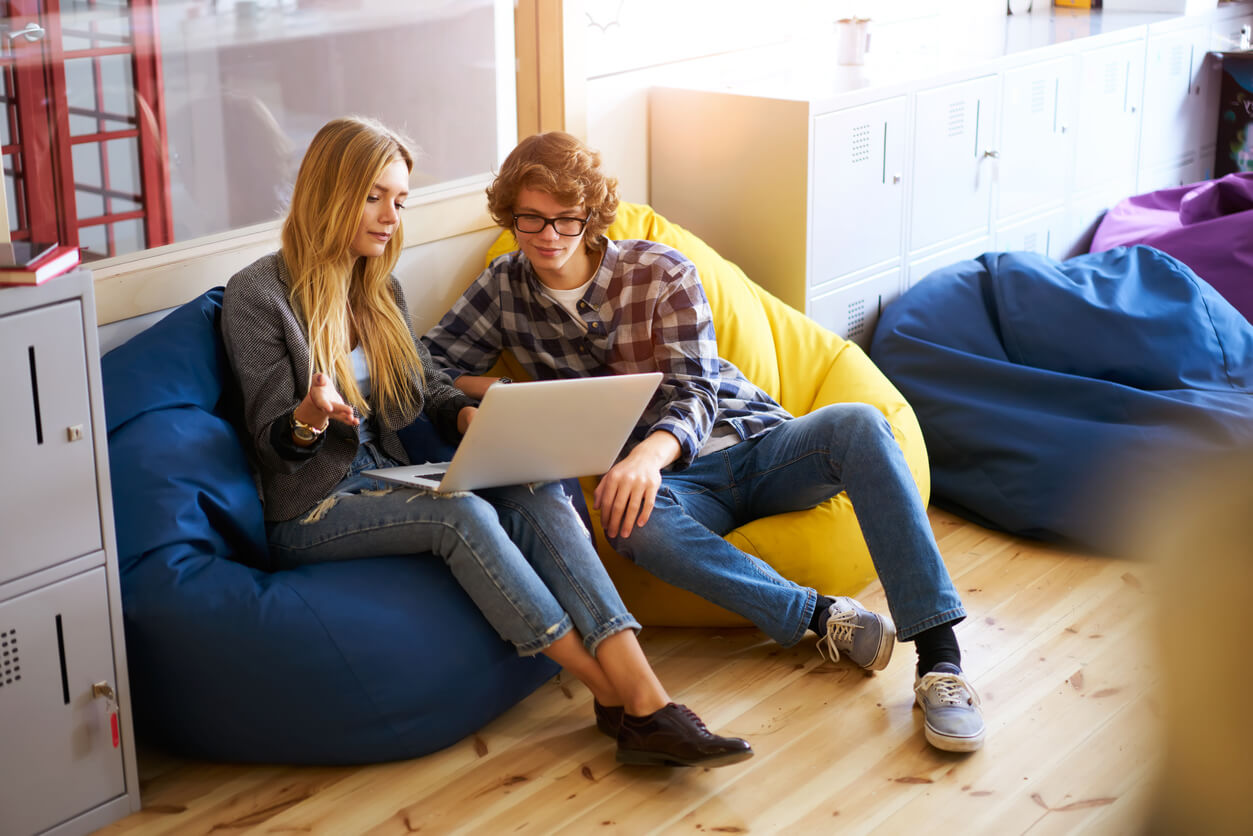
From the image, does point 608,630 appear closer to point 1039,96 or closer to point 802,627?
point 802,627

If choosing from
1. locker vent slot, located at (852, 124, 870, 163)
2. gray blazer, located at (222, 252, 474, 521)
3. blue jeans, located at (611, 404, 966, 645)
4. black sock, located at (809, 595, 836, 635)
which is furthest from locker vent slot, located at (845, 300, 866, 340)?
gray blazer, located at (222, 252, 474, 521)

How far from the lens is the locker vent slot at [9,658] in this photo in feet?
6.08

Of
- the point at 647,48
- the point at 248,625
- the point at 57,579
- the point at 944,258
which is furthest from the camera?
the point at 944,258

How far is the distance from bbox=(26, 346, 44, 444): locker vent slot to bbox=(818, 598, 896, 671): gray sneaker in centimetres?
139

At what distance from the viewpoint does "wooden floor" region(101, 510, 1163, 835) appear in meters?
2.04

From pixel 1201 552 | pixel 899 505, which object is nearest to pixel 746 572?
pixel 899 505

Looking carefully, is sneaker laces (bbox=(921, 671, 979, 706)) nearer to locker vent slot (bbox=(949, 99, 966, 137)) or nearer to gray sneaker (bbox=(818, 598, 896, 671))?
gray sneaker (bbox=(818, 598, 896, 671))

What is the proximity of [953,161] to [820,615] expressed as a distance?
173cm

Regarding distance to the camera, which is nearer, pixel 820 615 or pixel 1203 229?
pixel 820 615

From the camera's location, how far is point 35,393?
184 cm

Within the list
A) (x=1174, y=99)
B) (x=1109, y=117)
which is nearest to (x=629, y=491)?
(x=1109, y=117)

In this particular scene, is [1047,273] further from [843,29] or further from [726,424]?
[726,424]

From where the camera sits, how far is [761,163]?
3301mm

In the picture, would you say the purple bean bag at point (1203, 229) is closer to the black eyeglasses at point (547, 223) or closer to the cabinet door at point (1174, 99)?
the cabinet door at point (1174, 99)
